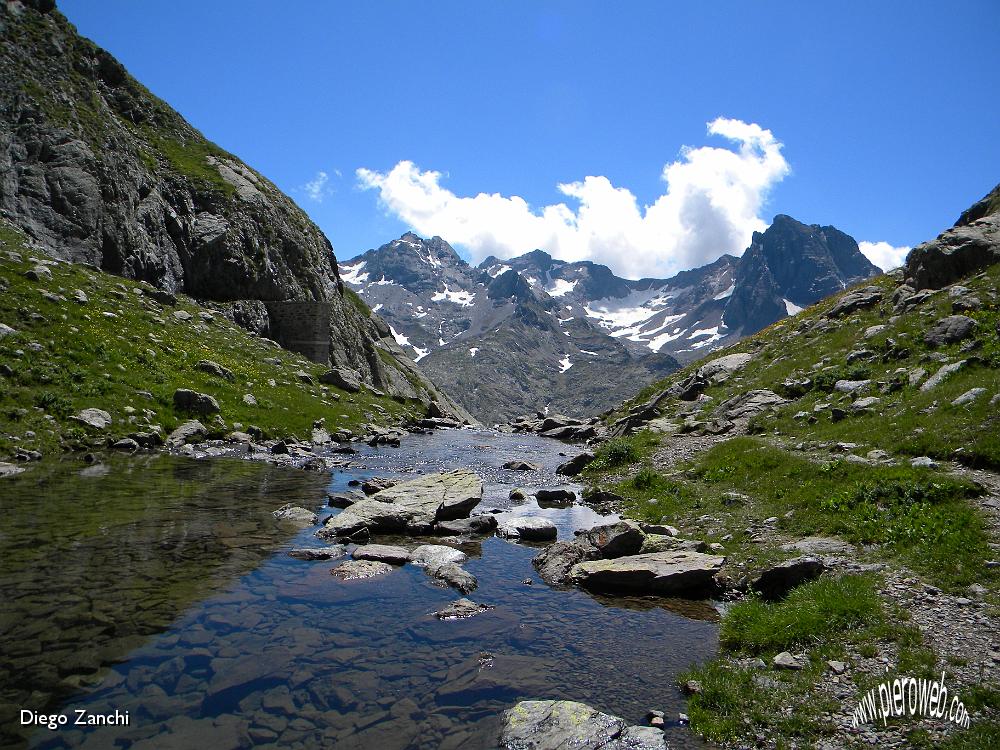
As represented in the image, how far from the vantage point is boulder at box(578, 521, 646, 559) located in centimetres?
1484

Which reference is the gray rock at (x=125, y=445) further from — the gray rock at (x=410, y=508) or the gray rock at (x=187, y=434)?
the gray rock at (x=410, y=508)

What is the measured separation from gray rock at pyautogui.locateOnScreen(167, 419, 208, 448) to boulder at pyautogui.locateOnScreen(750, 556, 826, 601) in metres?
28.2

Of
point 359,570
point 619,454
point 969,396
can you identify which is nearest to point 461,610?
point 359,570

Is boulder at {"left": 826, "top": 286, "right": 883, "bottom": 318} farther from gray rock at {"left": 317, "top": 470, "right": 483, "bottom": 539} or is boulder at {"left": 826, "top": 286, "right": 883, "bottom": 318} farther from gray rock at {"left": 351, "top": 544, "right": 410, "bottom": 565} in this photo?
gray rock at {"left": 351, "top": 544, "right": 410, "bottom": 565}

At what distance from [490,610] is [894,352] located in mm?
28461

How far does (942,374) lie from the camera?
2298 centimetres

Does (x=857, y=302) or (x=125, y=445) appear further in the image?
(x=857, y=302)

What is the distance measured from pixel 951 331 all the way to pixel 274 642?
1287 inches

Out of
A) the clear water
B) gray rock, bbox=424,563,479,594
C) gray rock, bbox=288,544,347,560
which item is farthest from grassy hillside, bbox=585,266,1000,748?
gray rock, bbox=288,544,347,560

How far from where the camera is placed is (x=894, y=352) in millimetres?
29453

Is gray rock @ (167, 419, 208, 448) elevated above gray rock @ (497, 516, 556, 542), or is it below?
above

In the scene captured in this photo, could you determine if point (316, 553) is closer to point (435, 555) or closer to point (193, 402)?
point (435, 555)

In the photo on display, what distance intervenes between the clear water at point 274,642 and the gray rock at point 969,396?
14139 millimetres

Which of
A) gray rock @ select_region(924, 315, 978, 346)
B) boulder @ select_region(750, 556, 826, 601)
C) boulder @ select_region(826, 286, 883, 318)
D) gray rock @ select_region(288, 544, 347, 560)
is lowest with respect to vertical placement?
boulder @ select_region(750, 556, 826, 601)
